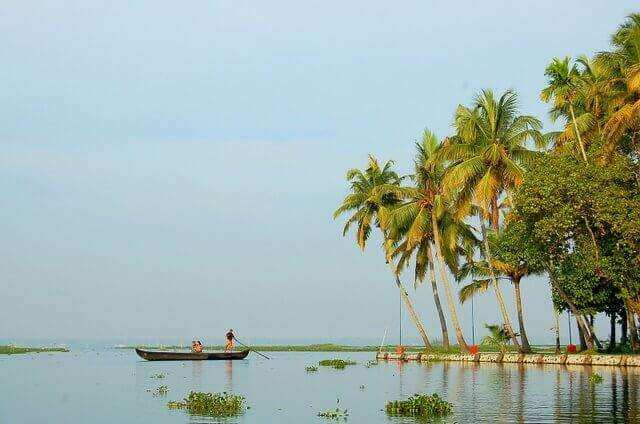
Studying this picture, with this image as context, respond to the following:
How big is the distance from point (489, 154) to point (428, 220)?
28.8 ft

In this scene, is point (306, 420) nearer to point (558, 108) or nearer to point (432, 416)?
point (432, 416)

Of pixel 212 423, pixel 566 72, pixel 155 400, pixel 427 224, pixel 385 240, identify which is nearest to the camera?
pixel 212 423

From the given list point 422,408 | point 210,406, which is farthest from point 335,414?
point 210,406

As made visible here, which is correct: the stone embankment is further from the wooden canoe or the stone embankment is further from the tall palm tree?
the wooden canoe

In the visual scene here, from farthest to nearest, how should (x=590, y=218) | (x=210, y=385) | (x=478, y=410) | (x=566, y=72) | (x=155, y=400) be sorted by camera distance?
(x=566, y=72)
(x=590, y=218)
(x=210, y=385)
(x=155, y=400)
(x=478, y=410)

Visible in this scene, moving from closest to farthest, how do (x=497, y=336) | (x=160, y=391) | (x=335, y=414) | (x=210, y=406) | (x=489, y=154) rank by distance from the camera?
(x=335, y=414) → (x=210, y=406) → (x=160, y=391) → (x=489, y=154) → (x=497, y=336)

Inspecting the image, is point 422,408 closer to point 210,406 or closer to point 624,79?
point 210,406

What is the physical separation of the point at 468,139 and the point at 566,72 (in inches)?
314

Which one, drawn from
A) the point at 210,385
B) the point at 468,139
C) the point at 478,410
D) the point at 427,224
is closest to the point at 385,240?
the point at 427,224

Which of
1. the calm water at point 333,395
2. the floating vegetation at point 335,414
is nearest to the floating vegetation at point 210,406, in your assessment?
the calm water at point 333,395

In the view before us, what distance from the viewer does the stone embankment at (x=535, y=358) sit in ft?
142

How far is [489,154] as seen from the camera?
50281 millimetres

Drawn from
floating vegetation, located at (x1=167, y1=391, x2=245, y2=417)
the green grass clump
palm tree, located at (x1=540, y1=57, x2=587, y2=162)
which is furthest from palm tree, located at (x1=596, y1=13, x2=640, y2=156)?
floating vegetation, located at (x1=167, y1=391, x2=245, y2=417)

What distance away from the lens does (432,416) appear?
22.1 meters
